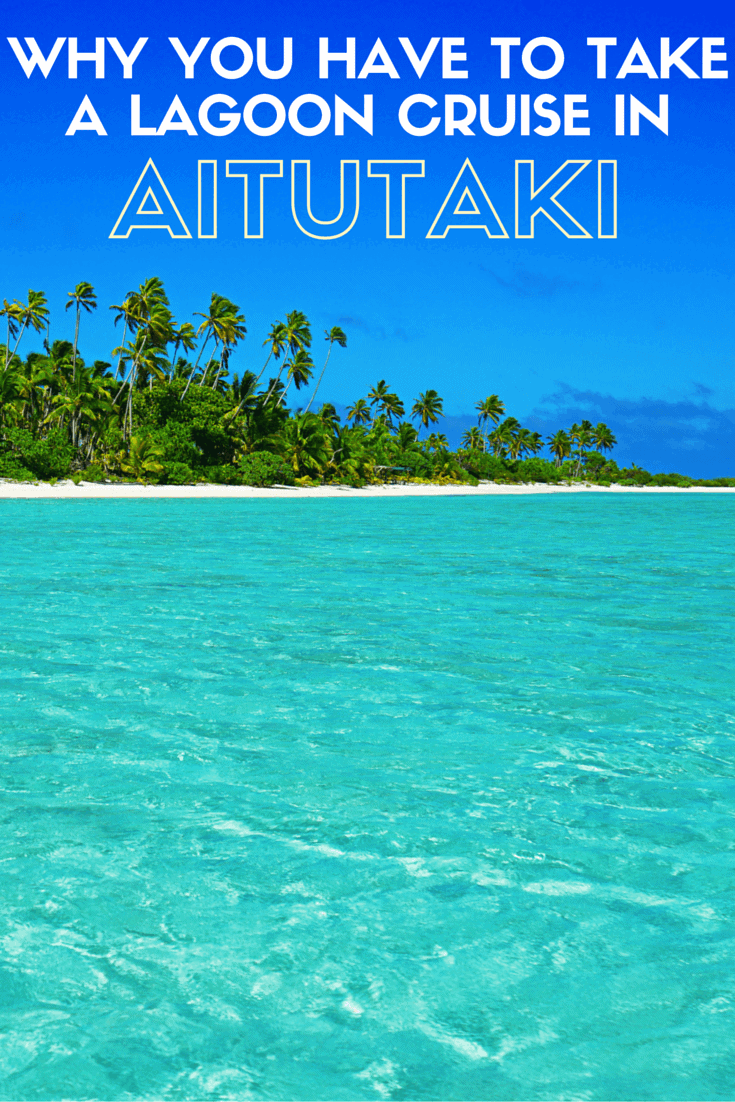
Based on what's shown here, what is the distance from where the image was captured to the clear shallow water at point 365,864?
2969 mm

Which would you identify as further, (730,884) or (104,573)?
(104,573)

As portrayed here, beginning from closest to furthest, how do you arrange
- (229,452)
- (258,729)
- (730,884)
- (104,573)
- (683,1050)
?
1. (683,1050)
2. (730,884)
3. (258,729)
4. (104,573)
5. (229,452)

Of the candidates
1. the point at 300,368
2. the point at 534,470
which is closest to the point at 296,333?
the point at 300,368

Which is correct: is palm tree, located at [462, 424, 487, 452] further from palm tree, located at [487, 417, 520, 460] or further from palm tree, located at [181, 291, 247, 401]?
palm tree, located at [181, 291, 247, 401]

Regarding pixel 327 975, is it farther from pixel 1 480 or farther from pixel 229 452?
pixel 229 452

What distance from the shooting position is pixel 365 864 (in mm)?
4320

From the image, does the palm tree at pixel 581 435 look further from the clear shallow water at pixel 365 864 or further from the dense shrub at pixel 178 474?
the clear shallow water at pixel 365 864

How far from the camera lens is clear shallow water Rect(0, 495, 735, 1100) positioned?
2.97 meters

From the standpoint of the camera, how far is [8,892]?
156 inches

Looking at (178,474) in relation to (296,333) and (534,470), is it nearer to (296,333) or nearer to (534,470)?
(296,333)

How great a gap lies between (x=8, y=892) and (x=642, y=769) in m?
3.74

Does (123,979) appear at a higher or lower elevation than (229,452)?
lower

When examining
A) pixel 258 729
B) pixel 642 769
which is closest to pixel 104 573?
pixel 258 729

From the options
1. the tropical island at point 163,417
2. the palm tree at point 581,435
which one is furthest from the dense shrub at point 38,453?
the palm tree at point 581,435
